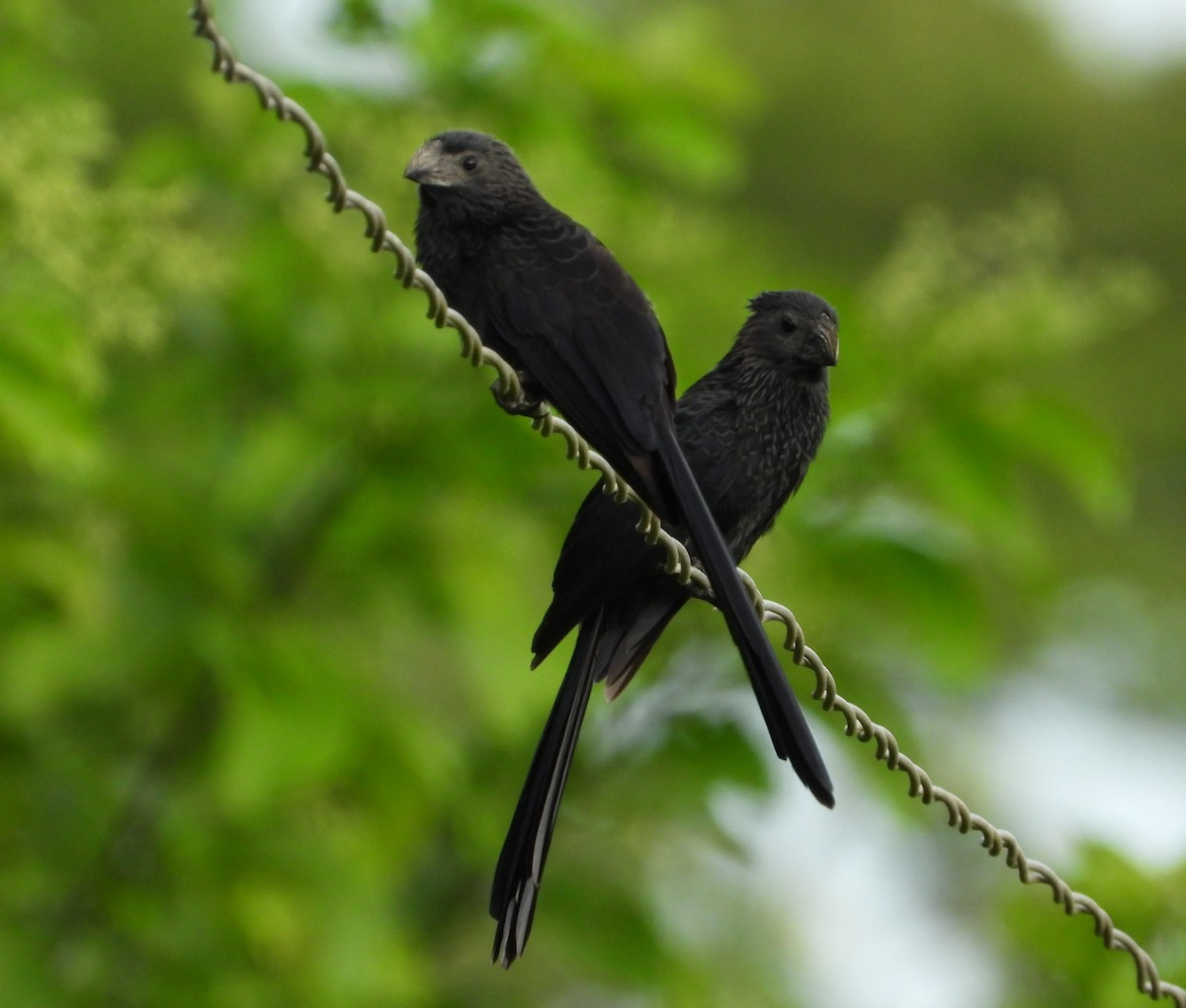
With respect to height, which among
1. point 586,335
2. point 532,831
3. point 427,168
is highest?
point 427,168

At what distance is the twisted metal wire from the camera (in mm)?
1849

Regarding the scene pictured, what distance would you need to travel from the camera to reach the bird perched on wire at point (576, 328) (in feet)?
7.72

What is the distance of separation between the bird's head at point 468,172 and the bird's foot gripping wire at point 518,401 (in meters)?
0.35

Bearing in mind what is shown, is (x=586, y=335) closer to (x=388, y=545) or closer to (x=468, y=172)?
(x=468, y=172)

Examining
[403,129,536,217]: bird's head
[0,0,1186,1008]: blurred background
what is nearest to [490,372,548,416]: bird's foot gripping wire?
[403,129,536,217]: bird's head

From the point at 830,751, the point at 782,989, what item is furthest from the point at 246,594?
the point at 782,989

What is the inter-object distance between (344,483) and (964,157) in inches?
310

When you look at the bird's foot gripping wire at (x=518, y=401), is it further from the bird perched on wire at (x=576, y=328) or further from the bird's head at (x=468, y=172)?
the bird's head at (x=468, y=172)

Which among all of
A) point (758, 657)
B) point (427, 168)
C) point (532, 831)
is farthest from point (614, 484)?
point (427, 168)

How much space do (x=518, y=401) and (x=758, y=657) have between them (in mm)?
613

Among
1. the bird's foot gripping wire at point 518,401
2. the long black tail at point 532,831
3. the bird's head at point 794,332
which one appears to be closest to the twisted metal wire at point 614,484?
the bird's foot gripping wire at point 518,401

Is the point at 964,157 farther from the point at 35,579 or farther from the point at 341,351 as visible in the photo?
the point at 35,579

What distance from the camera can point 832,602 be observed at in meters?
4.79

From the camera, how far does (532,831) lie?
2721 mm
